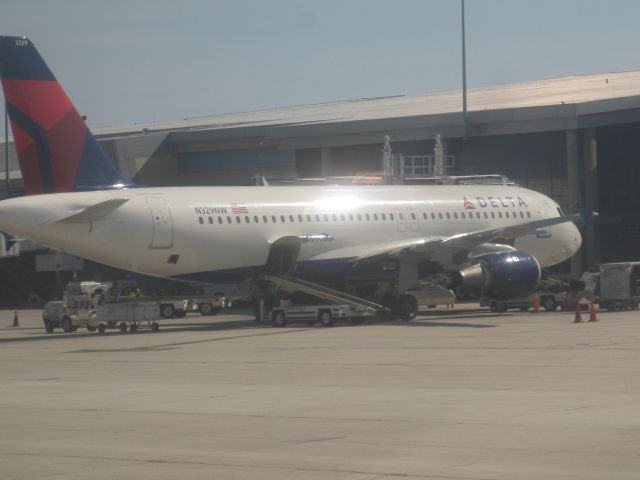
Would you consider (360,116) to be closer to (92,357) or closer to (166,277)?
(166,277)

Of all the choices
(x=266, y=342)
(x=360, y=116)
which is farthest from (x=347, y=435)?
(x=360, y=116)

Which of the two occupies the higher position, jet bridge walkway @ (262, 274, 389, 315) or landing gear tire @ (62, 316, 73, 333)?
jet bridge walkway @ (262, 274, 389, 315)

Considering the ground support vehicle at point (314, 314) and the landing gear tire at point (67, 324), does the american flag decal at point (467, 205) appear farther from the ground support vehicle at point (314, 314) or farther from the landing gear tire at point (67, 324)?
the landing gear tire at point (67, 324)

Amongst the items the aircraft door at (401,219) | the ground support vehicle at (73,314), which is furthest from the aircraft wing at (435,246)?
the ground support vehicle at (73,314)

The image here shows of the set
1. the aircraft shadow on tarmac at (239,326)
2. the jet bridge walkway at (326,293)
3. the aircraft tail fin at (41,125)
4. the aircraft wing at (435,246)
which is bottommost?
the aircraft shadow on tarmac at (239,326)

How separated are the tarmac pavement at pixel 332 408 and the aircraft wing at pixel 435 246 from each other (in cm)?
880

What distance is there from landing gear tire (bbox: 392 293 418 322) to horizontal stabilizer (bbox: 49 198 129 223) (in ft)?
30.7

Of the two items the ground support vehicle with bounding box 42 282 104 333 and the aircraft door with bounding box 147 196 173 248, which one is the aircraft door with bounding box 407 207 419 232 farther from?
the ground support vehicle with bounding box 42 282 104 333

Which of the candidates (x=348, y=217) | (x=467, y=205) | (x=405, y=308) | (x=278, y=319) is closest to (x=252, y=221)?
(x=278, y=319)

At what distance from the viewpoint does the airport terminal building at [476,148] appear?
60969 mm

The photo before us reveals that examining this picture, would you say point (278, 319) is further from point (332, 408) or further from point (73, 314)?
point (332, 408)

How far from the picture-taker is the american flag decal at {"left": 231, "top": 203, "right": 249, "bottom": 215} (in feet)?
123

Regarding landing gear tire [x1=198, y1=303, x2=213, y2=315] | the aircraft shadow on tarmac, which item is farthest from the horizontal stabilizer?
landing gear tire [x1=198, y1=303, x2=213, y2=315]

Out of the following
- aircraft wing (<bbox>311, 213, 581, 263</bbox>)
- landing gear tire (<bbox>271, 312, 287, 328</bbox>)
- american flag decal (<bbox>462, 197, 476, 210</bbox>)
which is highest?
american flag decal (<bbox>462, 197, 476, 210</bbox>)
